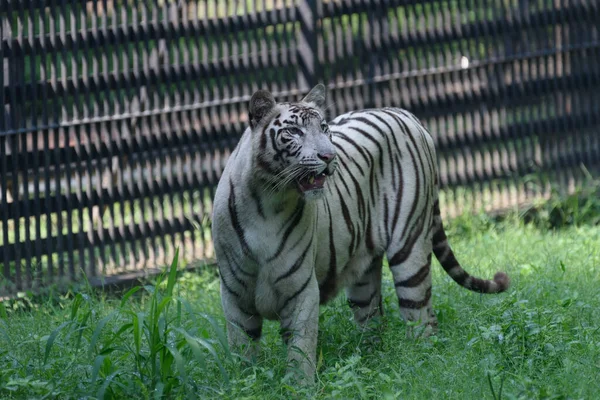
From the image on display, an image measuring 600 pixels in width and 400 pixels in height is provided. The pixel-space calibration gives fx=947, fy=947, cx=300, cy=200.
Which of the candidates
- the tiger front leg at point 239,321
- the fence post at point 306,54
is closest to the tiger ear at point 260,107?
the tiger front leg at point 239,321

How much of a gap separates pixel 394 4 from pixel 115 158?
2.59 m

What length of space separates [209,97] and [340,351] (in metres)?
2.62

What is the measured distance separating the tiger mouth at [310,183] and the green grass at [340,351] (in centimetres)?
75

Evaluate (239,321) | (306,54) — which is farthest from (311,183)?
(306,54)

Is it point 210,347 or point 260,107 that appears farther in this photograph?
point 260,107

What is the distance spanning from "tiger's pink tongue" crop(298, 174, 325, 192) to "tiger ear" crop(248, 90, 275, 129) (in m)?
0.39

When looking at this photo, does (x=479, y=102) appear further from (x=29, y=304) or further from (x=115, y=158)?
(x=29, y=304)

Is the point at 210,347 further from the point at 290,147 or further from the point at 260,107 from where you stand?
the point at 260,107

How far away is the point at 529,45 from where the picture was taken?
8.13 m

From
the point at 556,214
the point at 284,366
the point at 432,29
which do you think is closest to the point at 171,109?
the point at 432,29

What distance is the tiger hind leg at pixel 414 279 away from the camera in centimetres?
534

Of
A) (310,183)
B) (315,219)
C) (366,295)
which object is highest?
(310,183)

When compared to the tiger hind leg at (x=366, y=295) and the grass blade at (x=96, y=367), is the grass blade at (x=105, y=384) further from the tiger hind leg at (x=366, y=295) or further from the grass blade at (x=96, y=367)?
the tiger hind leg at (x=366, y=295)

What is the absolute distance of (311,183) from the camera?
4.49 meters
